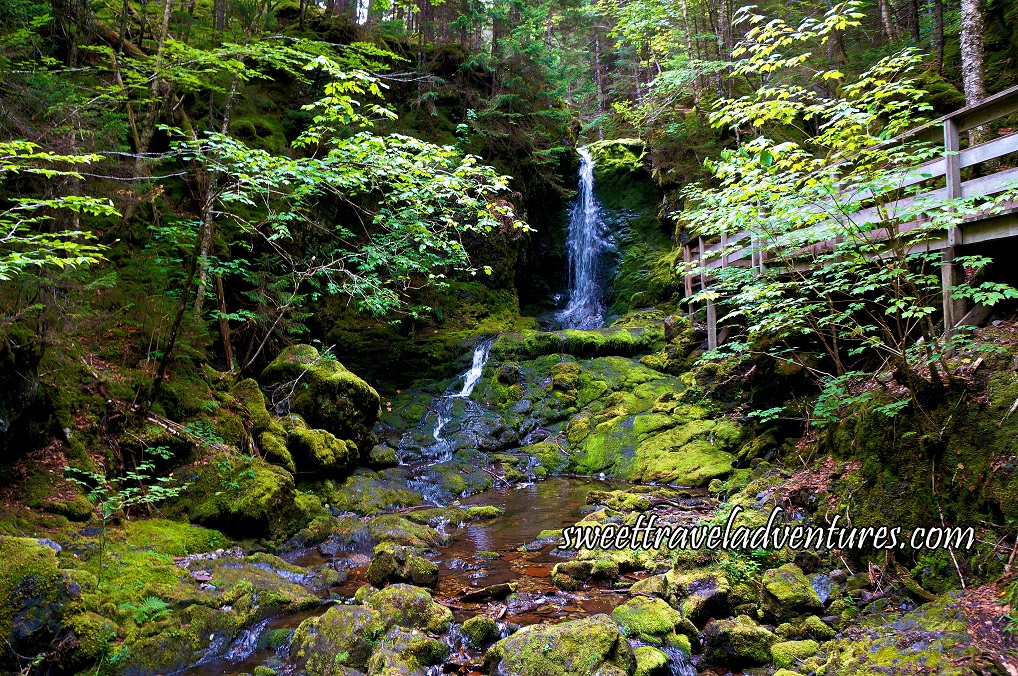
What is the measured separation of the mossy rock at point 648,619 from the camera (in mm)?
4391

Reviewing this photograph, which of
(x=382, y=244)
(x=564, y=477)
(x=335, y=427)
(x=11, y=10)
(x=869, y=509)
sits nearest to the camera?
(x=869, y=509)

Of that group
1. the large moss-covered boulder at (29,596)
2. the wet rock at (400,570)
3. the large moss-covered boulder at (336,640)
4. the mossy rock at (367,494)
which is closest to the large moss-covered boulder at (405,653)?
the large moss-covered boulder at (336,640)

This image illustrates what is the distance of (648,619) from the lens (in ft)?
14.8

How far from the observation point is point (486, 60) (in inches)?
726

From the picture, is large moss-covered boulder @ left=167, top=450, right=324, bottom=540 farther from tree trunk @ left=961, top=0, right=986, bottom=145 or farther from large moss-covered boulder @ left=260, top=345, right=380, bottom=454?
tree trunk @ left=961, top=0, right=986, bottom=145

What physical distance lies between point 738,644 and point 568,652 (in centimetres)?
144

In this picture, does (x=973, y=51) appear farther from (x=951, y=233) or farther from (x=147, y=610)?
(x=147, y=610)

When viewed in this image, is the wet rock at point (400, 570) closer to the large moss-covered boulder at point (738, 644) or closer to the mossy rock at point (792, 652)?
the large moss-covered boulder at point (738, 644)

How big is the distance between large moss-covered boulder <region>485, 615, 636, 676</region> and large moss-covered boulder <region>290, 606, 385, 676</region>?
3.40 ft

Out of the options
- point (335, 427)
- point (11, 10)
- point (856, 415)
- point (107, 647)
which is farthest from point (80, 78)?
point (856, 415)

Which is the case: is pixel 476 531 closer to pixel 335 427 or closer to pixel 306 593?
pixel 306 593

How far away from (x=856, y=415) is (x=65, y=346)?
9.26 metres

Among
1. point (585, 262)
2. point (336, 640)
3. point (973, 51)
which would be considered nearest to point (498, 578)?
point (336, 640)

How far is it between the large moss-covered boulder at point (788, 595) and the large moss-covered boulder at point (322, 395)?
24.9ft
